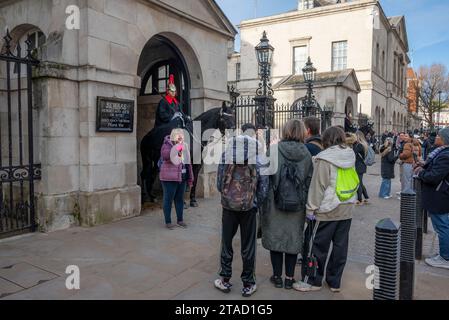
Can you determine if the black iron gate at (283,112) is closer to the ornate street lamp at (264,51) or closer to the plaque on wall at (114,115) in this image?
the ornate street lamp at (264,51)

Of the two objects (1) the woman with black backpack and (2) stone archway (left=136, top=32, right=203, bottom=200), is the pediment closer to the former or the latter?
(2) stone archway (left=136, top=32, right=203, bottom=200)

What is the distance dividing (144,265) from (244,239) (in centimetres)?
150

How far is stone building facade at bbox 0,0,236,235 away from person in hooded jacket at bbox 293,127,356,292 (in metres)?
4.10

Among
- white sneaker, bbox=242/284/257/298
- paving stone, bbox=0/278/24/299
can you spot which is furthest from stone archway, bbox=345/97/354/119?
paving stone, bbox=0/278/24/299

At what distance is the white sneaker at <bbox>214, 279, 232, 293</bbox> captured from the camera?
384cm

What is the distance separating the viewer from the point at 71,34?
621 cm

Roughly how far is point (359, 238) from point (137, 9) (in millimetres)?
6004

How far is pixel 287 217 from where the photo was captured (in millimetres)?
3910

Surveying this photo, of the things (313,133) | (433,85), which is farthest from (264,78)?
(433,85)

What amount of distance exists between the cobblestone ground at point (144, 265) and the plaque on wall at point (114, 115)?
1785mm

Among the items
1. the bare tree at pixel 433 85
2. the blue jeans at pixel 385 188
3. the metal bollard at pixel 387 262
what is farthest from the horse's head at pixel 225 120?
the bare tree at pixel 433 85
